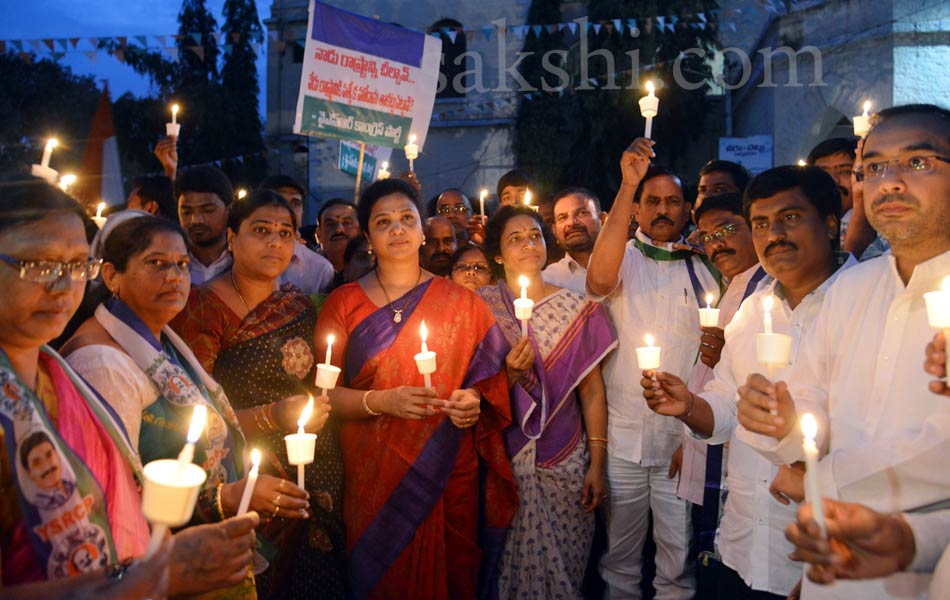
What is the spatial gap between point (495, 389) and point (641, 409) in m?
0.84

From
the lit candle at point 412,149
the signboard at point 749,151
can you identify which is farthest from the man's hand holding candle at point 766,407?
the signboard at point 749,151

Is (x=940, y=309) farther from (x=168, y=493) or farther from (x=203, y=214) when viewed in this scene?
(x=203, y=214)

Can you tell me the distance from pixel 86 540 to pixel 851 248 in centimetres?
337

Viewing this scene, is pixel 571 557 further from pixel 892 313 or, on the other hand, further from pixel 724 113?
pixel 724 113

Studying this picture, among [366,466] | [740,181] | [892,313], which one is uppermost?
[740,181]

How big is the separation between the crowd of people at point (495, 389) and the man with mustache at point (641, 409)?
15 mm

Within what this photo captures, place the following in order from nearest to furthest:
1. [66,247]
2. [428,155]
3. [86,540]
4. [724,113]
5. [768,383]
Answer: [86,540] → [66,247] → [768,383] → [724,113] → [428,155]

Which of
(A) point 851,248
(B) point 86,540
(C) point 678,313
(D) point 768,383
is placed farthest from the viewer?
(C) point 678,313

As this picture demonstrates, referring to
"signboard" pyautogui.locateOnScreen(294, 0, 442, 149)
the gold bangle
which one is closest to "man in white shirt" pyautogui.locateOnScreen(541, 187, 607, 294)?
the gold bangle

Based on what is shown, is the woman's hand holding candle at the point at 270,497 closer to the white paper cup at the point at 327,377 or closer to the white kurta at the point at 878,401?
the white paper cup at the point at 327,377

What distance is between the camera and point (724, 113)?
51.2 feet

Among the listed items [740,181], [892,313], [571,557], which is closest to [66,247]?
[892,313]

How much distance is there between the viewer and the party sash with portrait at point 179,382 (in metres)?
2.27

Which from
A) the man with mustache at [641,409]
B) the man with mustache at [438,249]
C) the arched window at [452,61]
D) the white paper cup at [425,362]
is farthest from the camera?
the arched window at [452,61]
